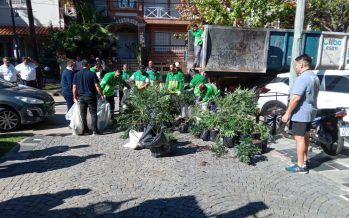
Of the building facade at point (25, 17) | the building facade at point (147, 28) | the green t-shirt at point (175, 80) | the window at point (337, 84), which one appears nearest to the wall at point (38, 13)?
the building facade at point (25, 17)

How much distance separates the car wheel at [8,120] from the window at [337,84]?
7.84m

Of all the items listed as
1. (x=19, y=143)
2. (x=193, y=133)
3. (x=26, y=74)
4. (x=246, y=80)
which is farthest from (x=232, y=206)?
(x=26, y=74)

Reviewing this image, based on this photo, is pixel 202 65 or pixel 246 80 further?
pixel 246 80

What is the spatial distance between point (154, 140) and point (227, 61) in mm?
5406

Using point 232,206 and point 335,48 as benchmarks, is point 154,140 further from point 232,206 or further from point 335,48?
point 335,48

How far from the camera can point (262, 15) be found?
13.4 meters

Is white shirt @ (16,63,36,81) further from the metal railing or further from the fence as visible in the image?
the metal railing

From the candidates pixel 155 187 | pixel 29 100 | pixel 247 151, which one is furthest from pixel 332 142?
pixel 29 100

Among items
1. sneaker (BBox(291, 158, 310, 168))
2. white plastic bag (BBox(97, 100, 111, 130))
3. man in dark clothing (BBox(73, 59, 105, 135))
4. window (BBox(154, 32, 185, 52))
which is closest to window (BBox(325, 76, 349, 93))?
sneaker (BBox(291, 158, 310, 168))

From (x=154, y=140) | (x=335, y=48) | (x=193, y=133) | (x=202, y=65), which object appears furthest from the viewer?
(x=335, y=48)

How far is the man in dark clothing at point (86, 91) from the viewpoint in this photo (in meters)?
8.10

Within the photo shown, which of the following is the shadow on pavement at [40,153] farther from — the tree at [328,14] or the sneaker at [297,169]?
the tree at [328,14]

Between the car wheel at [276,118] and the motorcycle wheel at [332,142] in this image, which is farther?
the car wheel at [276,118]

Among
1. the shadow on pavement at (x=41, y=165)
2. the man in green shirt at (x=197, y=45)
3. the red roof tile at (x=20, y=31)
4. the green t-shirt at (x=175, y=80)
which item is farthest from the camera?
the red roof tile at (x=20, y=31)
